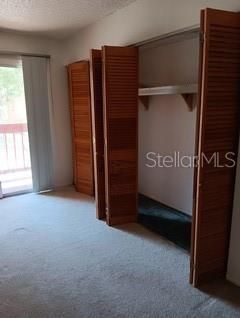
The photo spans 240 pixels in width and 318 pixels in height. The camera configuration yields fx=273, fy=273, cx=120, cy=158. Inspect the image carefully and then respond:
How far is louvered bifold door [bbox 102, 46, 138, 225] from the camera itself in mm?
2680

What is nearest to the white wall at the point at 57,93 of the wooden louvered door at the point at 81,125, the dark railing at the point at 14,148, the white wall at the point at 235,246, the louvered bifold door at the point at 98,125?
the wooden louvered door at the point at 81,125

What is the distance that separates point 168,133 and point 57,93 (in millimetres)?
1915

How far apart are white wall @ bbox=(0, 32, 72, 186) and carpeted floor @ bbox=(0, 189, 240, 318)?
135 centimetres

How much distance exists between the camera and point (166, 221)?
9.94ft

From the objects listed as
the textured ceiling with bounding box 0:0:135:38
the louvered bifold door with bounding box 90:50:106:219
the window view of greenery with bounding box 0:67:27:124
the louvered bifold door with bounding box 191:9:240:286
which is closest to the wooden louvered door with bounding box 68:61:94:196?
the textured ceiling with bounding box 0:0:135:38

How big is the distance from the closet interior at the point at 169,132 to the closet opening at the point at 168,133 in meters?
0.01

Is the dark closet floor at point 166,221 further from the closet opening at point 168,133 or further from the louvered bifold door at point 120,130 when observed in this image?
the louvered bifold door at point 120,130

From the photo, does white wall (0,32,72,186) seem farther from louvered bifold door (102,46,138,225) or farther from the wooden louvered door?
louvered bifold door (102,46,138,225)

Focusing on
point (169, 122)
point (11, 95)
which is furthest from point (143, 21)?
point (11, 95)

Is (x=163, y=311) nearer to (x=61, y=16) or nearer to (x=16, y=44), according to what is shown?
(x=61, y=16)

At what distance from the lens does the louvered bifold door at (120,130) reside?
8.79 ft

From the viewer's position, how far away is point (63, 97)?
167 inches

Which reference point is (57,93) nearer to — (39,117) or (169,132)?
(39,117)

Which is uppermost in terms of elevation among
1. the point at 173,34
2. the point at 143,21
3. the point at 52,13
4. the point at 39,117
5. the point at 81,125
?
the point at 52,13
